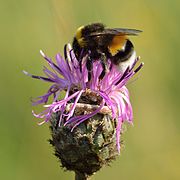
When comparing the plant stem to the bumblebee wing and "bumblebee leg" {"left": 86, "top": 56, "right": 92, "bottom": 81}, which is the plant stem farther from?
the bumblebee wing

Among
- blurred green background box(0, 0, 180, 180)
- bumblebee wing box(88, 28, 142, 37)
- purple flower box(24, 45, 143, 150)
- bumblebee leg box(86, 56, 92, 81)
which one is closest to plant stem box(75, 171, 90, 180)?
purple flower box(24, 45, 143, 150)

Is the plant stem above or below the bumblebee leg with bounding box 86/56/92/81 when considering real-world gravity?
below

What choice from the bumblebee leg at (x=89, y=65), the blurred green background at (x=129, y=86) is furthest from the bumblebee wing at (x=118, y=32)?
the blurred green background at (x=129, y=86)

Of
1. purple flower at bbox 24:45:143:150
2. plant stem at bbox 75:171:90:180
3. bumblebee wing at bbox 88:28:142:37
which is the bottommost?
plant stem at bbox 75:171:90:180

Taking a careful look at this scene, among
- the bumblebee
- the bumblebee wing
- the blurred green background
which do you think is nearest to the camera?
the bumblebee wing

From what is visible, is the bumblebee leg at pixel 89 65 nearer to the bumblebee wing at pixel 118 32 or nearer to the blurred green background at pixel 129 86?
the bumblebee wing at pixel 118 32
